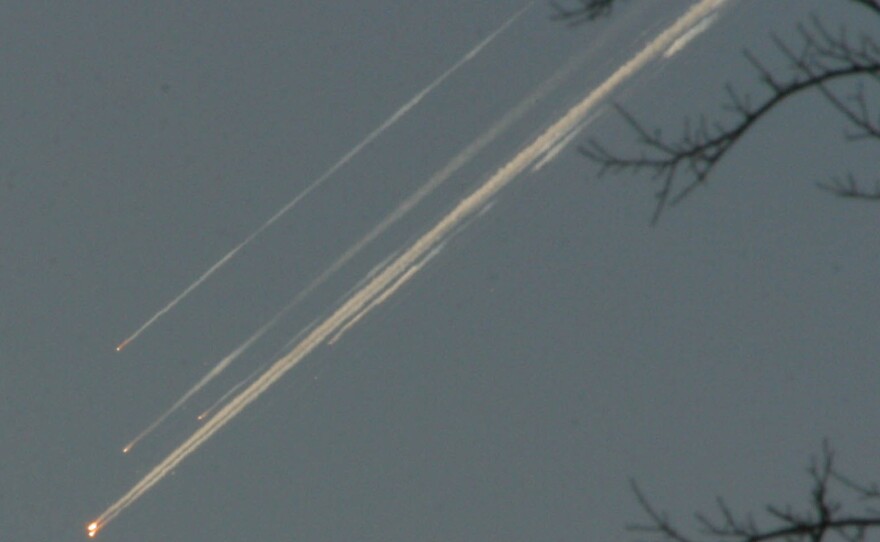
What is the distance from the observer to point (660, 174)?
16.7 feet

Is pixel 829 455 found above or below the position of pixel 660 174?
below

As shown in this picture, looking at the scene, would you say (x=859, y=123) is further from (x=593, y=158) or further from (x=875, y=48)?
(x=593, y=158)

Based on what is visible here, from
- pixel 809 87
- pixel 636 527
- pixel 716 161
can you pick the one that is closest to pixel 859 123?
pixel 809 87

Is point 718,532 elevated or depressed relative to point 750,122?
depressed

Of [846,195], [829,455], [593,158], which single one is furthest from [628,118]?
[829,455]

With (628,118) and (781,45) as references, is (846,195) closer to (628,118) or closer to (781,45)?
(781,45)

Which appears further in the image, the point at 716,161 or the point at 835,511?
the point at 716,161

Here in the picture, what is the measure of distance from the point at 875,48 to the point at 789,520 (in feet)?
6.87

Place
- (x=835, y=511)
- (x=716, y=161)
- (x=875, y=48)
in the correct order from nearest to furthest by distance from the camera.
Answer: (x=875, y=48) < (x=835, y=511) < (x=716, y=161)

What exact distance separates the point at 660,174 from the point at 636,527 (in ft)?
5.59

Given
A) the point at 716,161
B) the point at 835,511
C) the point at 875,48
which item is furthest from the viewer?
the point at 716,161

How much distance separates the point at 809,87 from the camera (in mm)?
4668

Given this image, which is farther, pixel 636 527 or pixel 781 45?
pixel 636 527

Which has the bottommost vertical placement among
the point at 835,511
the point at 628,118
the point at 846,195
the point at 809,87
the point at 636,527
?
the point at 835,511
